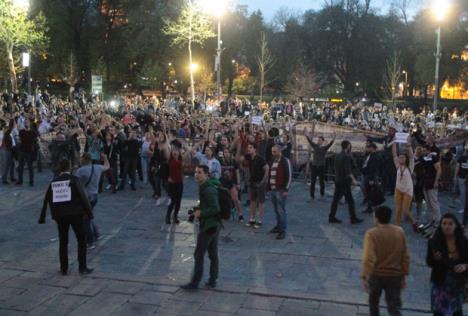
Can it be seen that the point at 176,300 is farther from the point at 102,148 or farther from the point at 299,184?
the point at 299,184

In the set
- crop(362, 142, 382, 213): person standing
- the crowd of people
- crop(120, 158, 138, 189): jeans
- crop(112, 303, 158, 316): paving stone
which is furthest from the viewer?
crop(120, 158, 138, 189): jeans

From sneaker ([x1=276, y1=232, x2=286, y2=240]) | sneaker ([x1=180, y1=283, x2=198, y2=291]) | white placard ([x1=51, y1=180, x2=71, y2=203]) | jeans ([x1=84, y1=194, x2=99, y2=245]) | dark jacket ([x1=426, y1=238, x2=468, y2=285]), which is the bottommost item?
sneaker ([x1=180, y1=283, x2=198, y2=291])

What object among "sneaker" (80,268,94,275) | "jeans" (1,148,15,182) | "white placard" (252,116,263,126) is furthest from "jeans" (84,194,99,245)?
"white placard" (252,116,263,126)

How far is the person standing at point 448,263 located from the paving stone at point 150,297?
318 centimetres

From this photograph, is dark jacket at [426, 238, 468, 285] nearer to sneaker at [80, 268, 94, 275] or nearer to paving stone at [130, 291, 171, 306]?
paving stone at [130, 291, 171, 306]

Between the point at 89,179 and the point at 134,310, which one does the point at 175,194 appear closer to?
the point at 89,179

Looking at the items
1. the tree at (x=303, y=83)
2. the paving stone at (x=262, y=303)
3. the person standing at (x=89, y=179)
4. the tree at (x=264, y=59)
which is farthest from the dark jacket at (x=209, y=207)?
the tree at (x=303, y=83)

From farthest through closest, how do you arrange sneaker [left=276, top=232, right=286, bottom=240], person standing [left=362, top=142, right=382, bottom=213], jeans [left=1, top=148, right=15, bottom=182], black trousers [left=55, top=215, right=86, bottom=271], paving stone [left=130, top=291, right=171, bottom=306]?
jeans [left=1, top=148, right=15, bottom=182], person standing [left=362, top=142, right=382, bottom=213], sneaker [left=276, top=232, right=286, bottom=240], black trousers [left=55, top=215, right=86, bottom=271], paving stone [left=130, top=291, right=171, bottom=306]

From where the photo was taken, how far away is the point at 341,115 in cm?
2942

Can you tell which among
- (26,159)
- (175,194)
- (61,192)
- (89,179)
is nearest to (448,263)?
(61,192)

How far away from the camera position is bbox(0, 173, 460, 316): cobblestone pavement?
21.5ft

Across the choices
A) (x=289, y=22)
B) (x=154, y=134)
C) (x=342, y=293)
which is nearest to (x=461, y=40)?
(x=289, y=22)

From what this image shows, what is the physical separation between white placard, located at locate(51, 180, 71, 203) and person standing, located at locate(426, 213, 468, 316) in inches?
182

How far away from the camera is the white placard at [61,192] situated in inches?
289
